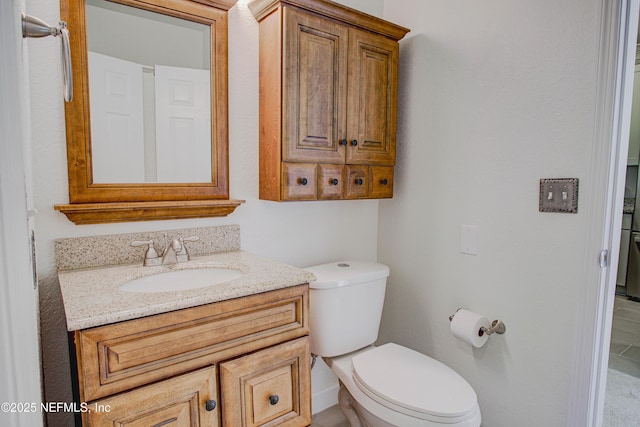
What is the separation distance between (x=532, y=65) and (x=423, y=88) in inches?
19.5

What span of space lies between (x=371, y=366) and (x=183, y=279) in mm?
788

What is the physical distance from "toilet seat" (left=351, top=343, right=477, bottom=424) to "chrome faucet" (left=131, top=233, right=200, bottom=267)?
80 cm

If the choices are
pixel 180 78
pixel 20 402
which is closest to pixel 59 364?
pixel 20 402

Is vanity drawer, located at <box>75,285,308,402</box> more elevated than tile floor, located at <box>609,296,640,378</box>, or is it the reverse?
vanity drawer, located at <box>75,285,308,402</box>

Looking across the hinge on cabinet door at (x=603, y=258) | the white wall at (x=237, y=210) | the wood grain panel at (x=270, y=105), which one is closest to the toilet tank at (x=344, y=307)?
the white wall at (x=237, y=210)

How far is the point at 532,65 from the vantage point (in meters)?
1.35

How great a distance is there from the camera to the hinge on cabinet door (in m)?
1.19

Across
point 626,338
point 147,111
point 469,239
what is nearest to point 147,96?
point 147,111

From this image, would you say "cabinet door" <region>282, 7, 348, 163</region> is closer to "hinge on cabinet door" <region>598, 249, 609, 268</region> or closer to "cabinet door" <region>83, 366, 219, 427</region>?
"cabinet door" <region>83, 366, 219, 427</region>

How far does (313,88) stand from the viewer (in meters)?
1.51

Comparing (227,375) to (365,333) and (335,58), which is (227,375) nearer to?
(365,333)

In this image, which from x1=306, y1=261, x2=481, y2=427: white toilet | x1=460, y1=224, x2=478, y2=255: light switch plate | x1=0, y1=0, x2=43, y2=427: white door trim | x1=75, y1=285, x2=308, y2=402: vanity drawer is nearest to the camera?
x1=0, y1=0, x2=43, y2=427: white door trim

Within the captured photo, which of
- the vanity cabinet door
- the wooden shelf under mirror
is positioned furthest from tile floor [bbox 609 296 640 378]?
the wooden shelf under mirror

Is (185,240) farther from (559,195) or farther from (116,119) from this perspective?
(559,195)
